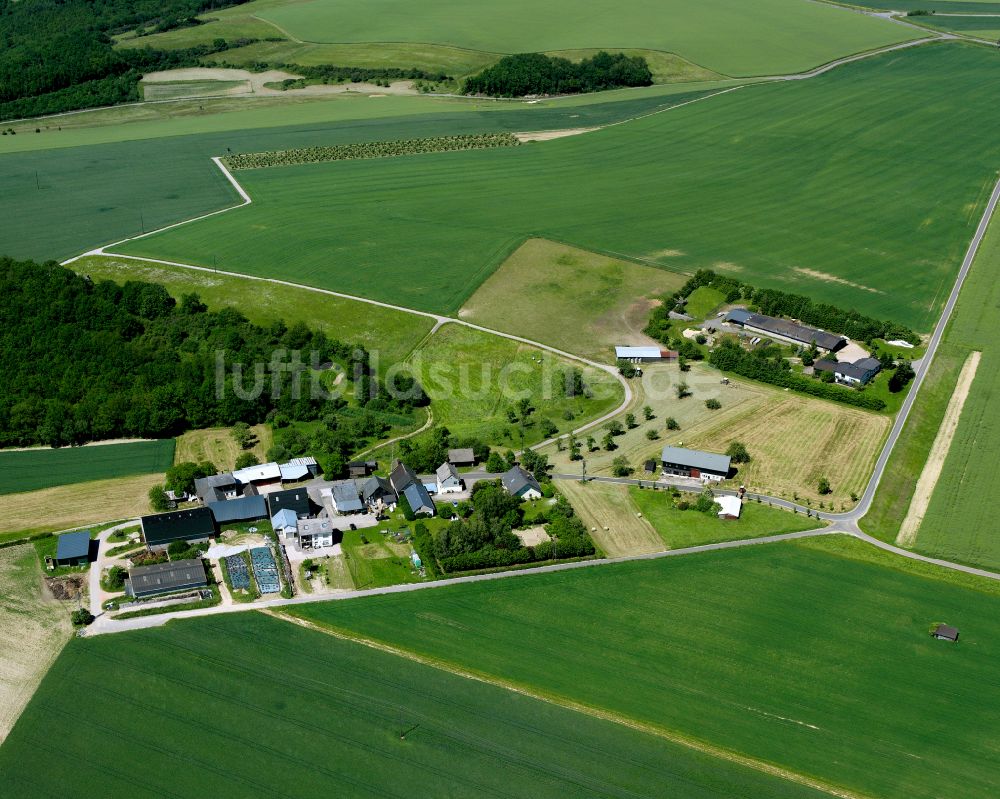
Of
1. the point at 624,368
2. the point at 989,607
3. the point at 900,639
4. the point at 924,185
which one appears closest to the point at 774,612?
the point at 900,639

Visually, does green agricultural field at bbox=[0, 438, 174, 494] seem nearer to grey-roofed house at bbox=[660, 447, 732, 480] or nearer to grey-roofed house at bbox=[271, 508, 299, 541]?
grey-roofed house at bbox=[271, 508, 299, 541]

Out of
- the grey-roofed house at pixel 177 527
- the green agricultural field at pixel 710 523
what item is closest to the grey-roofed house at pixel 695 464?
the green agricultural field at pixel 710 523

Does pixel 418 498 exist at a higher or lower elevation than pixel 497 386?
lower

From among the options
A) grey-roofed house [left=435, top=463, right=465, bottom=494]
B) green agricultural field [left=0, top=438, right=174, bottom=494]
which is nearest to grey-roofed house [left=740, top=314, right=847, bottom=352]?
grey-roofed house [left=435, top=463, right=465, bottom=494]

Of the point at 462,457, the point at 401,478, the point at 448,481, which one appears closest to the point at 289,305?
the point at 462,457

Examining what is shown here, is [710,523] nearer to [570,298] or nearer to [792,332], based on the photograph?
[792,332]

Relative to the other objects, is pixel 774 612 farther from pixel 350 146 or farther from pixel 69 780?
pixel 350 146

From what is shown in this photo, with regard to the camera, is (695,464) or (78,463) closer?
(695,464)
